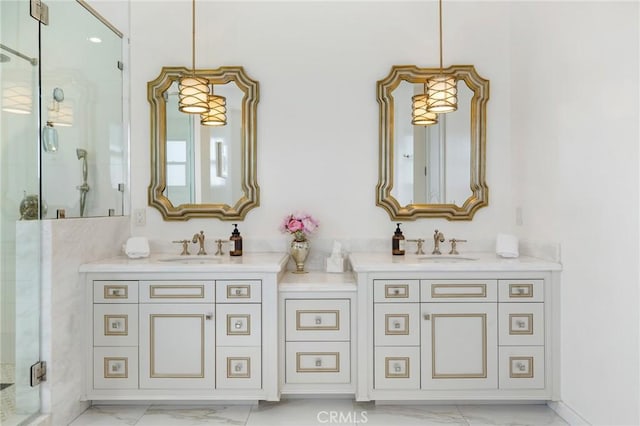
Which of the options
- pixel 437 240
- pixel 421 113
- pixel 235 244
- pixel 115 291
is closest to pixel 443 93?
pixel 421 113

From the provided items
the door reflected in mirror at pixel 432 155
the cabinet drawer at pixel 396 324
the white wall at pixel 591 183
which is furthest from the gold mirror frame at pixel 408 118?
the cabinet drawer at pixel 396 324

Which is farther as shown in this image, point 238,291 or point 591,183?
point 238,291

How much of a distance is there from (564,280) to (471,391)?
78cm

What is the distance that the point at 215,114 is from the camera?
2.79 meters

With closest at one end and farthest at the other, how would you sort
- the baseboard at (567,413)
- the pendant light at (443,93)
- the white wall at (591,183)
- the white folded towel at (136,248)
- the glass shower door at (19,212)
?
the white wall at (591,183) → the glass shower door at (19,212) → the baseboard at (567,413) → the pendant light at (443,93) → the white folded towel at (136,248)

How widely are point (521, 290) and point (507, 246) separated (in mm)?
319

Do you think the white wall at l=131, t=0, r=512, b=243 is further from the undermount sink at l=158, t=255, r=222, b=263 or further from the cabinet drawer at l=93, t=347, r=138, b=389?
the cabinet drawer at l=93, t=347, r=138, b=389

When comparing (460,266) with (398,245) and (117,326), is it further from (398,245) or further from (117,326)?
(117,326)

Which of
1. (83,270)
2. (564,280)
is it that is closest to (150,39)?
(83,270)

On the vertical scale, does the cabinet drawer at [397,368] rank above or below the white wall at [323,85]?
below

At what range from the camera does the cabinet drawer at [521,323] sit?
7.66 feet

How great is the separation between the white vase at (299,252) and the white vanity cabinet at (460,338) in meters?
0.53

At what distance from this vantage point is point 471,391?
2.34 meters

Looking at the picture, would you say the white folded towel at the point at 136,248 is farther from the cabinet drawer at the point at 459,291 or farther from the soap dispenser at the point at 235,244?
the cabinet drawer at the point at 459,291
